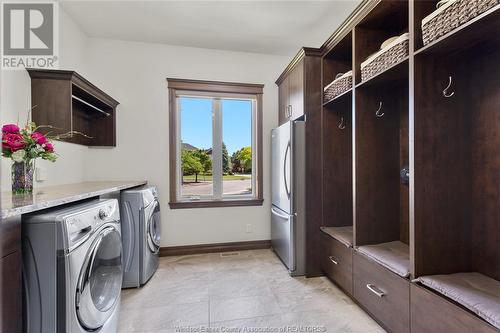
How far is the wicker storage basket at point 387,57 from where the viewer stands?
156cm

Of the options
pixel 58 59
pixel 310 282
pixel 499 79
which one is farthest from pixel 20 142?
pixel 499 79

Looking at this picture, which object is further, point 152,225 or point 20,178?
point 152,225

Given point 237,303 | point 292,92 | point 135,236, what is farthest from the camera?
point 292,92

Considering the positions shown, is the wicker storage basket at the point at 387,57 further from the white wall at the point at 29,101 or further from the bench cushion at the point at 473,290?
the white wall at the point at 29,101

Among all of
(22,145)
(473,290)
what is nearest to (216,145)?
(22,145)

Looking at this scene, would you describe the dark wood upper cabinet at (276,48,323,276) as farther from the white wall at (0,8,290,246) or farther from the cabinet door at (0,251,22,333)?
the cabinet door at (0,251,22,333)

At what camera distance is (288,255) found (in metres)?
2.59

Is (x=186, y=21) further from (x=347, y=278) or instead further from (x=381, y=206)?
(x=347, y=278)

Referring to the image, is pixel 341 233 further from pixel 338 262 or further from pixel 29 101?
pixel 29 101

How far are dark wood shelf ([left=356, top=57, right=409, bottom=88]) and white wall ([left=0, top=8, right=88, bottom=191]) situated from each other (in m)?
Answer: 2.65

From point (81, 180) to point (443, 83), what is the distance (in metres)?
3.45

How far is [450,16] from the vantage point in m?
1.24

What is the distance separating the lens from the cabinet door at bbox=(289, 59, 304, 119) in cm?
255

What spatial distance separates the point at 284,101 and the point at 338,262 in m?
1.92
